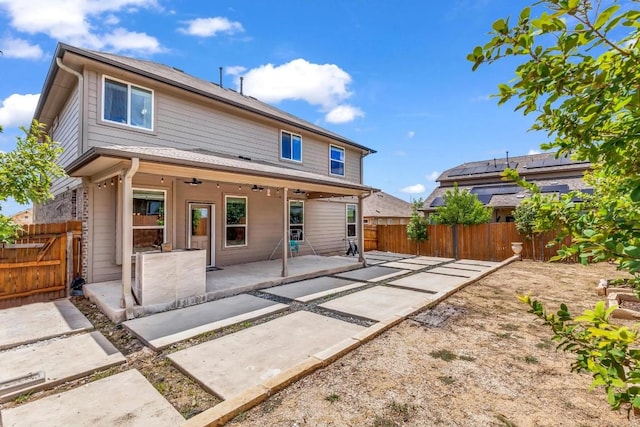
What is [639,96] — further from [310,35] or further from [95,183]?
[310,35]

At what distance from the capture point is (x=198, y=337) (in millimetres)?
4348

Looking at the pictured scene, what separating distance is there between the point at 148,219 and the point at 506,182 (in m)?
16.8

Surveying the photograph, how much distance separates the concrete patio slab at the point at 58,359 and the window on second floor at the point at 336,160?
34.4ft

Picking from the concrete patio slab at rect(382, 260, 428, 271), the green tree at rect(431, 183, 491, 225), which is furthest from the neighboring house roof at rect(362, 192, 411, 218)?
the concrete patio slab at rect(382, 260, 428, 271)

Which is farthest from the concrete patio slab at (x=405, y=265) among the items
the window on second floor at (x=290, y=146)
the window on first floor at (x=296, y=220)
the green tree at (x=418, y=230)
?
the window on second floor at (x=290, y=146)

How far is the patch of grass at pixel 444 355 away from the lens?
12.3 feet

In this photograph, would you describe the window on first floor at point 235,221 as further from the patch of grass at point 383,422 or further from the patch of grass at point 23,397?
the patch of grass at point 383,422

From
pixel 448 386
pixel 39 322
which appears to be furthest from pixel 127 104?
pixel 448 386

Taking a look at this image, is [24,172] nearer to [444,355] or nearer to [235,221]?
[444,355]

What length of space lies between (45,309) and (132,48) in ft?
31.5

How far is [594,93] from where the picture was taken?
114cm

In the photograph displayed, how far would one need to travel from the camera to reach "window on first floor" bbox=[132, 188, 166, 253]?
7.29 metres

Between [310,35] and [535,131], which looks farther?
[310,35]

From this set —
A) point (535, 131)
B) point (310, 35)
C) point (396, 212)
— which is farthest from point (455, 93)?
point (396, 212)
